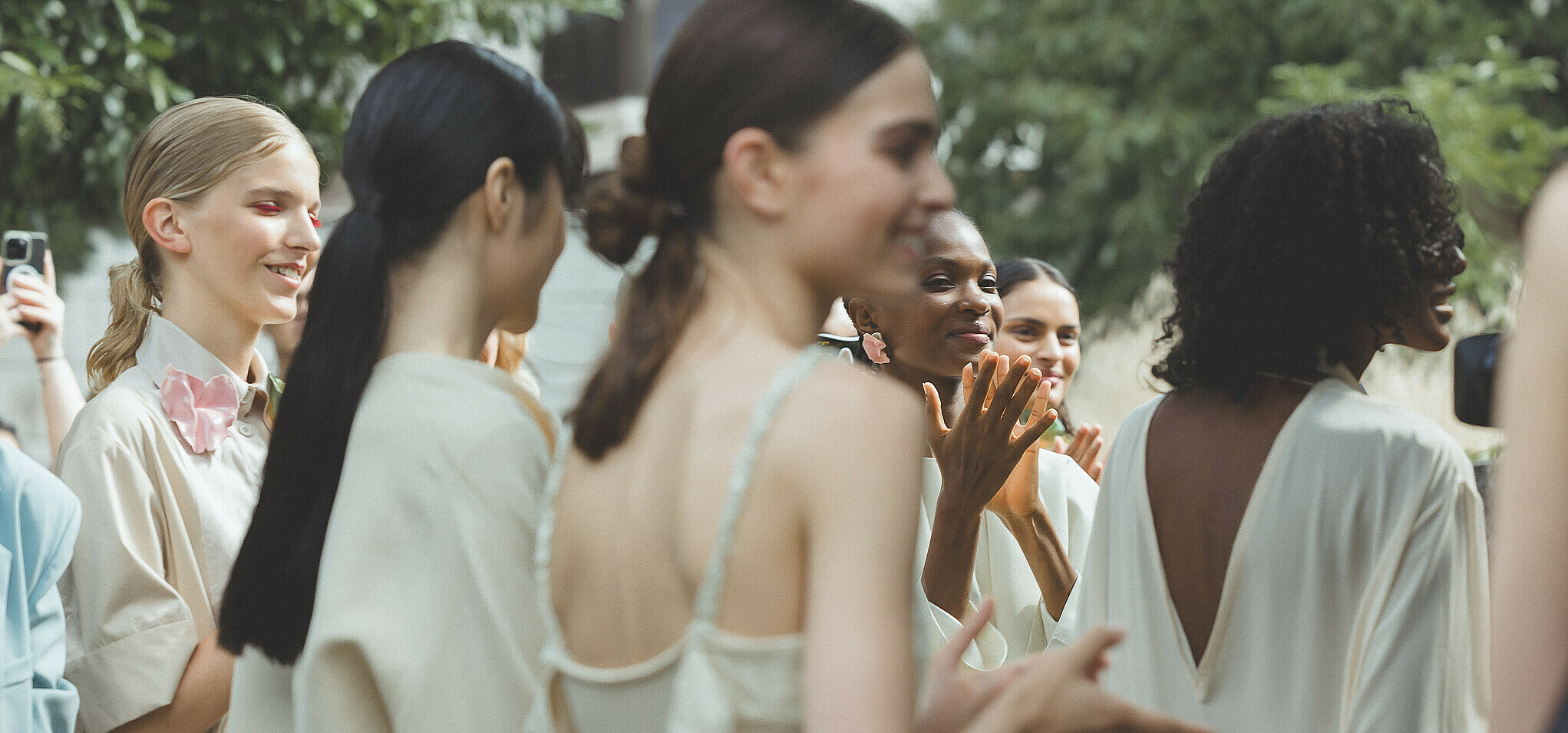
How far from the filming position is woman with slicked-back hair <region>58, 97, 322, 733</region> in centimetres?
230

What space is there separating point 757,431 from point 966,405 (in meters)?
1.28

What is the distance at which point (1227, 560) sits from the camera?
2.28 meters

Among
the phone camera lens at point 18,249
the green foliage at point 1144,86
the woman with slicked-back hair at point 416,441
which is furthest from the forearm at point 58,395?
the green foliage at point 1144,86

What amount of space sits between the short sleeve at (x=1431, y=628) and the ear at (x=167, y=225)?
7.17 feet

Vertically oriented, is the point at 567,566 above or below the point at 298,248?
above

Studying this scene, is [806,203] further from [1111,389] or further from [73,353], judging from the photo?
[73,353]

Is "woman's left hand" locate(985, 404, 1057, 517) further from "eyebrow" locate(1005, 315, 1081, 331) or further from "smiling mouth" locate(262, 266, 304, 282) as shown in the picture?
"smiling mouth" locate(262, 266, 304, 282)

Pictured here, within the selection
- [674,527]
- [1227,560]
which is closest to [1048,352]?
[1227,560]

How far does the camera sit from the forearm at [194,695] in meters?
2.30

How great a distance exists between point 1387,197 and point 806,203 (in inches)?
54.8

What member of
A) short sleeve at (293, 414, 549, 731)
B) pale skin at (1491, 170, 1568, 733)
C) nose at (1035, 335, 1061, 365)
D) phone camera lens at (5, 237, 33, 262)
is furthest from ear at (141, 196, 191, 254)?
nose at (1035, 335, 1061, 365)

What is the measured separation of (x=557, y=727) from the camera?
1.42m

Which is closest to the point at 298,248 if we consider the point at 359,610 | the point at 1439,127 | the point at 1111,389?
the point at 359,610

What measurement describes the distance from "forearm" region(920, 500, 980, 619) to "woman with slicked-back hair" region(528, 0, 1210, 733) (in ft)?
3.76
